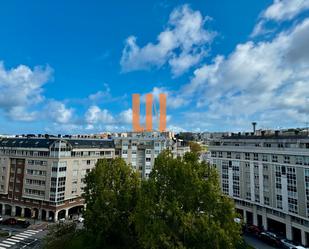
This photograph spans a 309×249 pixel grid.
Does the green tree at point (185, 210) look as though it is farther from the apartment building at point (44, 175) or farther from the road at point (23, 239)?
the apartment building at point (44, 175)

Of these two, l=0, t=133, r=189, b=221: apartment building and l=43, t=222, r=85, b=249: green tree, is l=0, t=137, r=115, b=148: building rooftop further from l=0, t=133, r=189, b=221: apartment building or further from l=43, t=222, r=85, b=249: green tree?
l=43, t=222, r=85, b=249: green tree

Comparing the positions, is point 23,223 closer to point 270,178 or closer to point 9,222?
point 9,222

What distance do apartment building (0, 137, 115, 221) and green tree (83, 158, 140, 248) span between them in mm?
26672

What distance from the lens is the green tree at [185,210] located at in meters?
25.4

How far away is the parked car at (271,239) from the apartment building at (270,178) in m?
4.67

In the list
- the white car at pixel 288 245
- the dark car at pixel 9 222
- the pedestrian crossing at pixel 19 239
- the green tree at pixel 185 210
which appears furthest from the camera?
the dark car at pixel 9 222

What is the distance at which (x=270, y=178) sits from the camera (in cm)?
5559

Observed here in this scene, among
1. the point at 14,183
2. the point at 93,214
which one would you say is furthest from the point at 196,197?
the point at 14,183

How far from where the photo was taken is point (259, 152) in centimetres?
5831

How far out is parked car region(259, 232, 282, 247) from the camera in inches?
1882

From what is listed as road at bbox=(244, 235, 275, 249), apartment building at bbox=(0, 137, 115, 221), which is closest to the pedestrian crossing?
apartment building at bbox=(0, 137, 115, 221)

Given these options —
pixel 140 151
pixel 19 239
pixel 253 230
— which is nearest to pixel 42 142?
pixel 19 239

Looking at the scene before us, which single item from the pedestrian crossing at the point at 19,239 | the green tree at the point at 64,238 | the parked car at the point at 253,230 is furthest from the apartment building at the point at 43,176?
the parked car at the point at 253,230

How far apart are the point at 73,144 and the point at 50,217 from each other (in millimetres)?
18229
